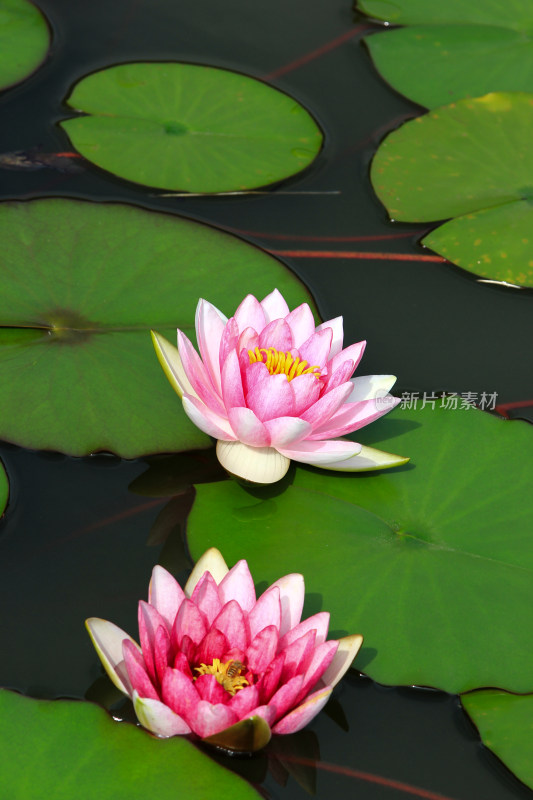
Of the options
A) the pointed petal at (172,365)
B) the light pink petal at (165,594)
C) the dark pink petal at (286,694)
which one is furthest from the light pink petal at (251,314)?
the dark pink petal at (286,694)

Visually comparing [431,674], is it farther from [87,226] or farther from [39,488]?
[87,226]

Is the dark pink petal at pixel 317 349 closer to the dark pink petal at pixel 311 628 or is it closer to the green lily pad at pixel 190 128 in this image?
the dark pink petal at pixel 311 628

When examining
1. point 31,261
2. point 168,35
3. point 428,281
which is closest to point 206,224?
point 31,261

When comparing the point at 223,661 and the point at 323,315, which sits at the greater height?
the point at 323,315

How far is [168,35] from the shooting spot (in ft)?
13.7

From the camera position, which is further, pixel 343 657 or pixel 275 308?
pixel 275 308

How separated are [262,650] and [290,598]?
8.0 inches

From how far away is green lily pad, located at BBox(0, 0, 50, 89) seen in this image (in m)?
3.79

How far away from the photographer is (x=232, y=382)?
2252mm

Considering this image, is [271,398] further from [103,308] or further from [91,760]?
[91,760]

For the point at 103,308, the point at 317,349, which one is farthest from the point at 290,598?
the point at 103,308

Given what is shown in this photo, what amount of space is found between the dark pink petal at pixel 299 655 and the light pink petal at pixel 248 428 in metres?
0.63

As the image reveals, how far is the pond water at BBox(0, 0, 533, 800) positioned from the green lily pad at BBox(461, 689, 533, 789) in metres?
0.05

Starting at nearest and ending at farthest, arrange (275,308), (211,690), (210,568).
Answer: (211,690) → (210,568) → (275,308)
